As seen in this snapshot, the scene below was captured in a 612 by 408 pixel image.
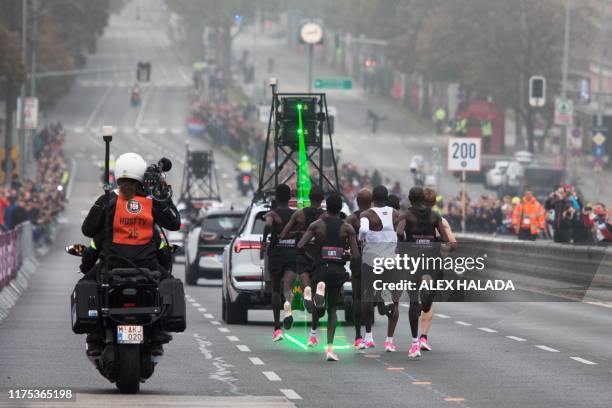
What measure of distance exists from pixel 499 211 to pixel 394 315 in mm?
39561

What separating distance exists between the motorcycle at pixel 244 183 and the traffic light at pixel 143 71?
6210 millimetres

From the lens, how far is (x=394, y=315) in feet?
65.8

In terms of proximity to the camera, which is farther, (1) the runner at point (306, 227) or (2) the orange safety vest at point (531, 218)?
(2) the orange safety vest at point (531, 218)

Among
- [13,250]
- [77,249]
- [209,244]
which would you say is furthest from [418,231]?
[13,250]

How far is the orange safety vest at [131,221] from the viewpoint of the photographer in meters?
15.3

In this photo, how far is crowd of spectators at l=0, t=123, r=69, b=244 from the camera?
153 feet

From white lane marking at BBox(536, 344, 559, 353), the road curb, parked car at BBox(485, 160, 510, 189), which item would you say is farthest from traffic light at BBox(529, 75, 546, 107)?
white lane marking at BBox(536, 344, 559, 353)

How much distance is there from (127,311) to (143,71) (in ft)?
243

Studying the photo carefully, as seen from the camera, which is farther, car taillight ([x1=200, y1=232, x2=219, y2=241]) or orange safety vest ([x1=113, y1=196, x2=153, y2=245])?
car taillight ([x1=200, y1=232, x2=219, y2=241])

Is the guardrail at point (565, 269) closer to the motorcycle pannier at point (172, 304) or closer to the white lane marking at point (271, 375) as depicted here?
the white lane marking at point (271, 375)

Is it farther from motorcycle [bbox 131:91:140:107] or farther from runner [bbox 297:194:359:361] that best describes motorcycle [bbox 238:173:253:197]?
runner [bbox 297:194:359:361]

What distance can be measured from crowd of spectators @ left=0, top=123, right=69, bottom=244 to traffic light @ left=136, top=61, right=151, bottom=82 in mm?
5279

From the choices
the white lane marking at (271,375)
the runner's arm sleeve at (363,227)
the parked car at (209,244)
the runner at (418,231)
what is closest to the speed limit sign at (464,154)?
the parked car at (209,244)

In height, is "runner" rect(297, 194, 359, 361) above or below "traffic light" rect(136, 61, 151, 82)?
below
